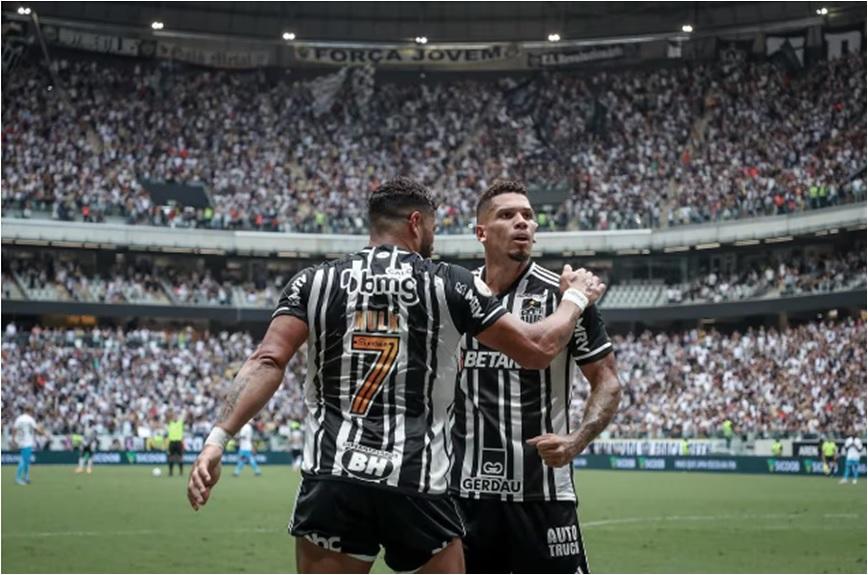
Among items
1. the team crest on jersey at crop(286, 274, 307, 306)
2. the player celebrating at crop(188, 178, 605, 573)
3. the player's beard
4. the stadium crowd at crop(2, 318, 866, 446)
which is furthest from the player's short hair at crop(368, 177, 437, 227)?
the stadium crowd at crop(2, 318, 866, 446)

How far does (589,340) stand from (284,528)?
1514 cm

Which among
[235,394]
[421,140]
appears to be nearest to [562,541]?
[235,394]

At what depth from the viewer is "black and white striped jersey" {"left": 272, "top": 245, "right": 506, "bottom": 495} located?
6.59 meters

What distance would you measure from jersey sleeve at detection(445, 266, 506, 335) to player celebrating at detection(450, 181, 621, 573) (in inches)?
53.7

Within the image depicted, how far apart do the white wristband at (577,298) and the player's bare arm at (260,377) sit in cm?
141

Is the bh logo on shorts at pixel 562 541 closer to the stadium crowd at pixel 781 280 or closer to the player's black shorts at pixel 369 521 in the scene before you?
the player's black shorts at pixel 369 521

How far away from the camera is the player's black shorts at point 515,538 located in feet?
26.3

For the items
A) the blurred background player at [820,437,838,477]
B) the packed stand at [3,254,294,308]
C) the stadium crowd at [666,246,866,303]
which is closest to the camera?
the blurred background player at [820,437,838,477]

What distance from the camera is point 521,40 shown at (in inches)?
2908

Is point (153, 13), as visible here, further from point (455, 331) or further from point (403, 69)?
point (455, 331)

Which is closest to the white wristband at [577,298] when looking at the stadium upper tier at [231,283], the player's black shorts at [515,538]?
the player's black shorts at [515,538]

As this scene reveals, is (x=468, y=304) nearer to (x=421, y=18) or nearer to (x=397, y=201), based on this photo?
(x=397, y=201)

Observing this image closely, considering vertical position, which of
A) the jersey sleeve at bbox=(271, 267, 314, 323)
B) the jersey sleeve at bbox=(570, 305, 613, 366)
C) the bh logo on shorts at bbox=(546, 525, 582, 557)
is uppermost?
the jersey sleeve at bbox=(271, 267, 314, 323)

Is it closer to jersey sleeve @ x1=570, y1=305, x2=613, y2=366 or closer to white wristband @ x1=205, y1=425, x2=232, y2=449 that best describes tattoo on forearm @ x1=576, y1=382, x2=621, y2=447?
jersey sleeve @ x1=570, y1=305, x2=613, y2=366
